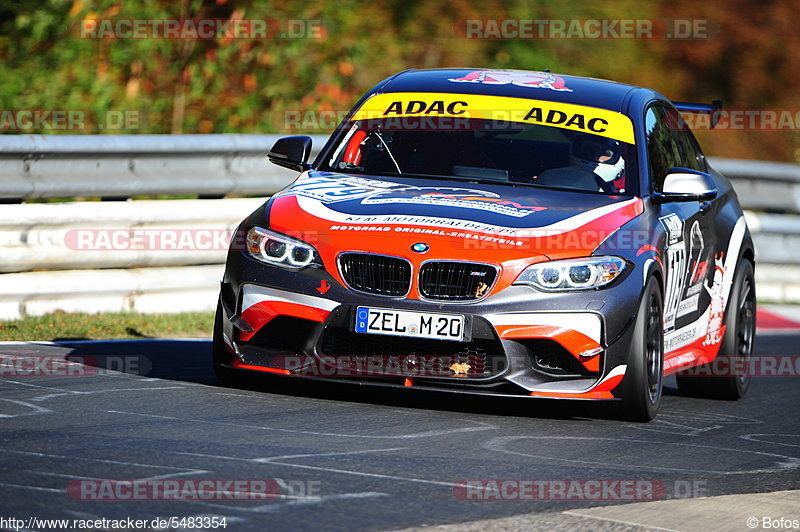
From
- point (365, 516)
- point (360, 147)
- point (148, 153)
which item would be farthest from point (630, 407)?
point (148, 153)

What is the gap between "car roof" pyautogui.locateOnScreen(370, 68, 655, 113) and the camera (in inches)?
337

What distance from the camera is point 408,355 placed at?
22.7 ft

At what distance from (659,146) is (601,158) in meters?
0.70

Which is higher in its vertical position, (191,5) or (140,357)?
(191,5)

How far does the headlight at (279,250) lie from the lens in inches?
279

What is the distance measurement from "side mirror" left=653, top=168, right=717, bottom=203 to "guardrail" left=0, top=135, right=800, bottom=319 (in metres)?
4.19

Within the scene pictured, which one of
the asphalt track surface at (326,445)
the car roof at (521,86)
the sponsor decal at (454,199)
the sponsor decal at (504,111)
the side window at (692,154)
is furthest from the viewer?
the side window at (692,154)

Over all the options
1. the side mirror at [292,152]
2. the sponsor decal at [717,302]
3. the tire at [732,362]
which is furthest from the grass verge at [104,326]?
the sponsor decal at [717,302]

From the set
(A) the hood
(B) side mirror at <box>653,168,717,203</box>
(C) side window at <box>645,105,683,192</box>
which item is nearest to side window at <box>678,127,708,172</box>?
(C) side window at <box>645,105,683,192</box>

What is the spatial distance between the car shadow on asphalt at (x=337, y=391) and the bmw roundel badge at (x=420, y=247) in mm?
677

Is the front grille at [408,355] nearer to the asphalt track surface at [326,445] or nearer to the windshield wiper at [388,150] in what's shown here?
the asphalt track surface at [326,445]

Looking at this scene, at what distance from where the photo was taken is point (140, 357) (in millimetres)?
8672

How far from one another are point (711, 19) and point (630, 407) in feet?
65.2

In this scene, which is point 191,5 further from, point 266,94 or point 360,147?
point 360,147
